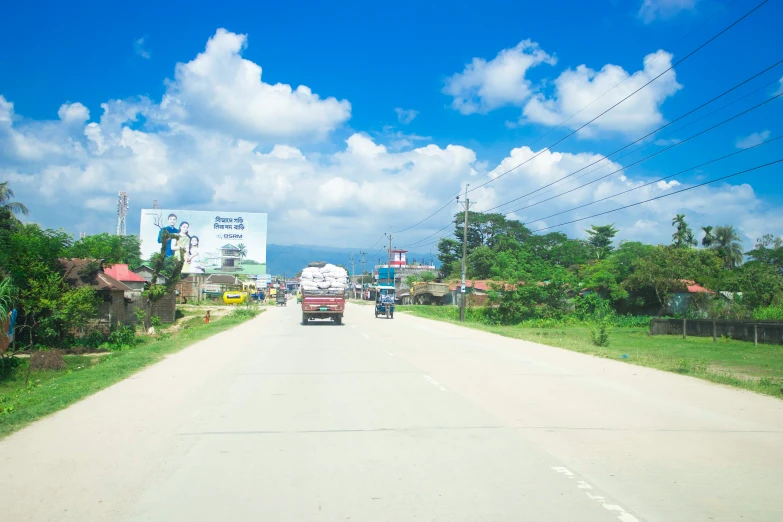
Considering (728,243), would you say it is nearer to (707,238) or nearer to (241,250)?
(707,238)

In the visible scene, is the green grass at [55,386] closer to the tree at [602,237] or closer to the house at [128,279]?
the house at [128,279]

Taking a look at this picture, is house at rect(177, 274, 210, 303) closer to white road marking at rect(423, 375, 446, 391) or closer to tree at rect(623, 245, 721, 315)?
tree at rect(623, 245, 721, 315)

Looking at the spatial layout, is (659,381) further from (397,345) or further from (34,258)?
(34,258)

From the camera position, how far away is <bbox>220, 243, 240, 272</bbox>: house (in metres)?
Answer: 76.3

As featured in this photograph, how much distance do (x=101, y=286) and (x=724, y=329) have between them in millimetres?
29207

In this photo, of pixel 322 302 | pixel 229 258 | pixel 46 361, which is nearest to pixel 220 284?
pixel 229 258

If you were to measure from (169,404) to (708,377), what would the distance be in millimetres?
11951

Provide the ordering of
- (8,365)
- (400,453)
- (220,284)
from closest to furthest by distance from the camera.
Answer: (400,453), (8,365), (220,284)

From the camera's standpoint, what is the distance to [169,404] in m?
10.3

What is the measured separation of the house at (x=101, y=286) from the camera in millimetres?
25734

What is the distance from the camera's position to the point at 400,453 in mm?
7086

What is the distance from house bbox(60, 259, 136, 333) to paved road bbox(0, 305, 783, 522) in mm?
14811

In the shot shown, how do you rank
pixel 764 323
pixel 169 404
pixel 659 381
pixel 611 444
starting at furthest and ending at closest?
pixel 764 323
pixel 659 381
pixel 169 404
pixel 611 444

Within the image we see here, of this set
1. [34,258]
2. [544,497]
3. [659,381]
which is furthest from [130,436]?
[34,258]
